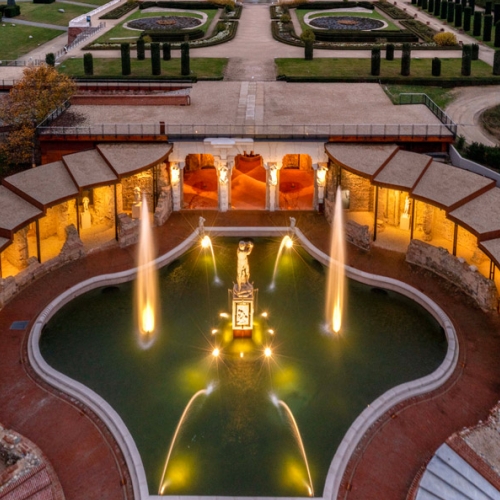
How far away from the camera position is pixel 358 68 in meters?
62.8

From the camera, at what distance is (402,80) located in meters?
57.8

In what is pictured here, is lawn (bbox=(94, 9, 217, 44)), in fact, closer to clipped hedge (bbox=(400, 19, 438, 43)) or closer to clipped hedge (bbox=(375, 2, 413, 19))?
clipped hedge (bbox=(375, 2, 413, 19))

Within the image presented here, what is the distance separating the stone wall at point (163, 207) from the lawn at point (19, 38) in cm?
3794

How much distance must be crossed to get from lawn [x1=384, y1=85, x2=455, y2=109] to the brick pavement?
75.1 feet

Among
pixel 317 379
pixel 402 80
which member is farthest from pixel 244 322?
pixel 402 80

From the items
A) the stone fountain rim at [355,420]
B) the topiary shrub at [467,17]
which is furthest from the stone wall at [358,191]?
the topiary shrub at [467,17]

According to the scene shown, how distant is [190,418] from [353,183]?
21.9 m

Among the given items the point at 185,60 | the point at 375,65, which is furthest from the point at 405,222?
the point at 185,60

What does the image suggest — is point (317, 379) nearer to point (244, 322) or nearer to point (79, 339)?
point (244, 322)

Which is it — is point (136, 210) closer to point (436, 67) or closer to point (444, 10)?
point (436, 67)

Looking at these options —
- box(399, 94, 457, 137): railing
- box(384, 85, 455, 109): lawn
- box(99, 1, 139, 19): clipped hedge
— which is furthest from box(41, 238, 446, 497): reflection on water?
box(99, 1, 139, 19): clipped hedge

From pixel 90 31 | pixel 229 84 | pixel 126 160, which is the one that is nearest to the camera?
pixel 126 160

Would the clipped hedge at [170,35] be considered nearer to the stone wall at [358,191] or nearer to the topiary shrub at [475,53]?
the topiary shrub at [475,53]

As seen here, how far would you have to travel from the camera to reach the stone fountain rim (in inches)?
945
